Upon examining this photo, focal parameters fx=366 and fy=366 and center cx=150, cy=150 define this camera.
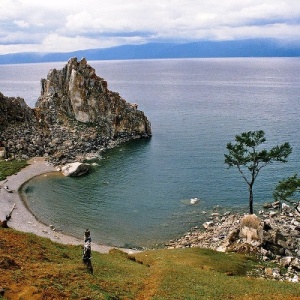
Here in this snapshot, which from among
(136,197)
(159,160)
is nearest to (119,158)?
(159,160)

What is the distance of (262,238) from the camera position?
5672cm

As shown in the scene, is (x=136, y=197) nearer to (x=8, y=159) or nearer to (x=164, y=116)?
(x=8, y=159)

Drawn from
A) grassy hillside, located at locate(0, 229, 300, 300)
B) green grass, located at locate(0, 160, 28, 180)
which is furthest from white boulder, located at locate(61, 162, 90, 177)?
grassy hillside, located at locate(0, 229, 300, 300)

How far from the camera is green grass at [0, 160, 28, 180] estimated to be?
101006 millimetres

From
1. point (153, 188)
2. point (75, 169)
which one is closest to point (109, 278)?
point (153, 188)

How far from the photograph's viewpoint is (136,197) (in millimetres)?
87750

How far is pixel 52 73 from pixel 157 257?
112 meters

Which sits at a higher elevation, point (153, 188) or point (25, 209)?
point (153, 188)

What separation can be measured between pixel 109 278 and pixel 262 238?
3174 centimetres

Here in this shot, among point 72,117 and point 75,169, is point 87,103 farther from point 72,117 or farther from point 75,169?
point 75,169

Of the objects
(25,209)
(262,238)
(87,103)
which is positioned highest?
(87,103)

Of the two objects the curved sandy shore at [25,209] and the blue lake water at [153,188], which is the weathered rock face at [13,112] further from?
the blue lake water at [153,188]

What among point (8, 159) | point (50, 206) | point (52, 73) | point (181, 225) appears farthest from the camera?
point (52, 73)

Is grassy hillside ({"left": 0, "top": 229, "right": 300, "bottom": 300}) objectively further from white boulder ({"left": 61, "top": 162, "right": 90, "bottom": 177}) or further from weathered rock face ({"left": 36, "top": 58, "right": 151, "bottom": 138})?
weathered rock face ({"left": 36, "top": 58, "right": 151, "bottom": 138})
